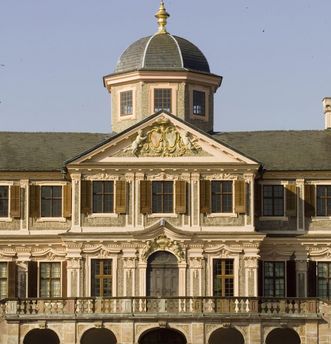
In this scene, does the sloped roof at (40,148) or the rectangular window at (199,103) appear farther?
the rectangular window at (199,103)

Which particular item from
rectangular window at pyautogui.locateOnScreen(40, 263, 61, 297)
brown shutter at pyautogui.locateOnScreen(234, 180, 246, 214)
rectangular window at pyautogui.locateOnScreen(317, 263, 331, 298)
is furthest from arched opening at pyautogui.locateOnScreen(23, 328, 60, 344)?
rectangular window at pyautogui.locateOnScreen(317, 263, 331, 298)

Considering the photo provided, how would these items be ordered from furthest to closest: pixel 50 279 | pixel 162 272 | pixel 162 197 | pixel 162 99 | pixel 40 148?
pixel 162 99, pixel 40 148, pixel 50 279, pixel 162 197, pixel 162 272

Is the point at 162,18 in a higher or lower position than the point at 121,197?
higher

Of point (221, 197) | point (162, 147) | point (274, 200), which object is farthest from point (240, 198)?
point (162, 147)

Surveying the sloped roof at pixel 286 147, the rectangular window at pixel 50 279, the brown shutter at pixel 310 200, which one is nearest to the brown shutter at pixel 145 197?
the rectangular window at pixel 50 279

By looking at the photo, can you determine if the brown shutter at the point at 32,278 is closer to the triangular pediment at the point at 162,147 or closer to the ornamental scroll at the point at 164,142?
the triangular pediment at the point at 162,147

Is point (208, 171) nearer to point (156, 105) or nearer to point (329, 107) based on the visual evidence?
point (156, 105)

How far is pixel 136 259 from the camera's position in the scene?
6550 cm

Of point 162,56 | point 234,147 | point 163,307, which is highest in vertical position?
point 162,56

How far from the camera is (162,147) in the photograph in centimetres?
6631

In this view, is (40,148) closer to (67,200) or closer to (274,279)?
(67,200)

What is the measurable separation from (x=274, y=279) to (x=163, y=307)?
636 cm

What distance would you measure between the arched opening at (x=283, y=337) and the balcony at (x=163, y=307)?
8.16 feet

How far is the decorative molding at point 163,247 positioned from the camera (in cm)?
6544
